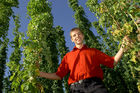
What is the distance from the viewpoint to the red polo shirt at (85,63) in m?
2.38

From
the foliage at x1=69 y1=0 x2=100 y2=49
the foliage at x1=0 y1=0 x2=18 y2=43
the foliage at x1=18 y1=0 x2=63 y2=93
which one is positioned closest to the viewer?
the foliage at x1=18 y1=0 x2=63 y2=93

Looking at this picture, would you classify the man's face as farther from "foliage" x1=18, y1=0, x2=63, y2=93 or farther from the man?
"foliage" x1=18, y1=0, x2=63, y2=93

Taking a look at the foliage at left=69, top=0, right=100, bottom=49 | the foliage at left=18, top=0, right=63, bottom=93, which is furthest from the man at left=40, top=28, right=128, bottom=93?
the foliage at left=69, top=0, right=100, bottom=49

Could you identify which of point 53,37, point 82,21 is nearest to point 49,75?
point 53,37

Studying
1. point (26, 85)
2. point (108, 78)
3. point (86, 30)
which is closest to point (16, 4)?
point (26, 85)

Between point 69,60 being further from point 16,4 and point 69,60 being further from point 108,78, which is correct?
point 108,78

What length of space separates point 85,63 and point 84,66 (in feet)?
0.19

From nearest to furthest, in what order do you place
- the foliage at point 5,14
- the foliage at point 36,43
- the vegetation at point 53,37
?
the vegetation at point 53,37 → the foliage at point 36,43 → the foliage at point 5,14

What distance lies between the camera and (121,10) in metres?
2.30

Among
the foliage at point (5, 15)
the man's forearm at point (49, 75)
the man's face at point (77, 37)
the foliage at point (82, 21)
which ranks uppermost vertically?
the foliage at point (82, 21)

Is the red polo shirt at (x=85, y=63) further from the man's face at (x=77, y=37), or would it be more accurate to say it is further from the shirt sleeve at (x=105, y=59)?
the man's face at (x=77, y=37)

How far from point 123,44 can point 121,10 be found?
22.8 inches

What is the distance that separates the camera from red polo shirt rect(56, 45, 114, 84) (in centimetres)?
238

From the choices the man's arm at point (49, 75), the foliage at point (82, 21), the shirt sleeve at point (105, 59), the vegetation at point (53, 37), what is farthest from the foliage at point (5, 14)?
the foliage at point (82, 21)
